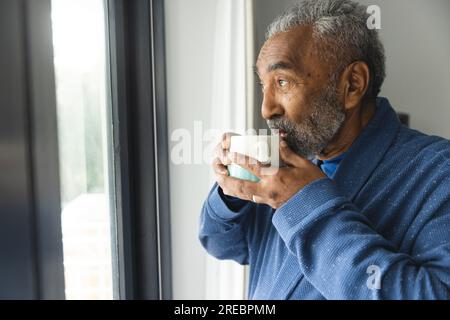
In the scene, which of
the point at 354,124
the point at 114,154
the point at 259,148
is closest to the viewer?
the point at 259,148

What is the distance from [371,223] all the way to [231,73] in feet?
1.41

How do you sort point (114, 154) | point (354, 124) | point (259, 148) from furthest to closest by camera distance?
point (114, 154)
point (354, 124)
point (259, 148)

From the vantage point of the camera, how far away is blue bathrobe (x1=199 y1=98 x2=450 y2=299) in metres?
0.38

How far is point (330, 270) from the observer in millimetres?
395

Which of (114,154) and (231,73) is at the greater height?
(231,73)

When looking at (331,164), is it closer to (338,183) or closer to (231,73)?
(338,183)

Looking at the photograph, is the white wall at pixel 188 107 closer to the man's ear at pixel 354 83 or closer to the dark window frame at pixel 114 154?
the dark window frame at pixel 114 154

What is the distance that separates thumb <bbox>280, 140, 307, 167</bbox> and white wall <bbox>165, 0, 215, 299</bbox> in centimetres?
32

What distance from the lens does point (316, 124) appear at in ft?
1.68

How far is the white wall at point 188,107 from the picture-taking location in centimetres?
68

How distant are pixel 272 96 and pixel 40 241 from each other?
34 cm

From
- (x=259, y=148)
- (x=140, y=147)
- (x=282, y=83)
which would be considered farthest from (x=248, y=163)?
(x=140, y=147)

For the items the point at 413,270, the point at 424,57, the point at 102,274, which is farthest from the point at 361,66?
the point at 102,274
